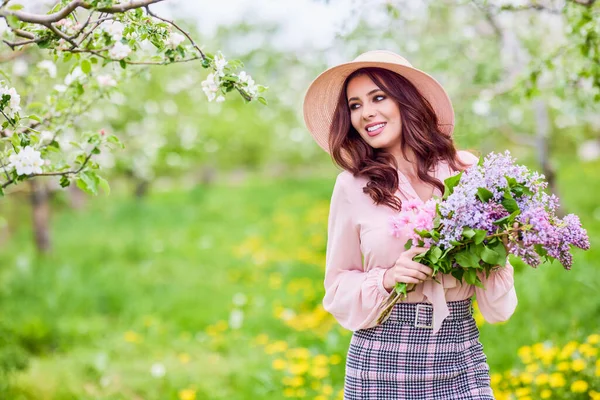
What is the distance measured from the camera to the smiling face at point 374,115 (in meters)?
2.49

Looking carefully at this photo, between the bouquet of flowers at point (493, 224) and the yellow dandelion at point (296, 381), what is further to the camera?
the yellow dandelion at point (296, 381)

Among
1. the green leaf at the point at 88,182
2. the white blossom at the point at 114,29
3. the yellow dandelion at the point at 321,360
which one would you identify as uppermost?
the white blossom at the point at 114,29

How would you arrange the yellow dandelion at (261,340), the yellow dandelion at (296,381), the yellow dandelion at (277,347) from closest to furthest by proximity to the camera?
the yellow dandelion at (296,381)
the yellow dandelion at (277,347)
the yellow dandelion at (261,340)

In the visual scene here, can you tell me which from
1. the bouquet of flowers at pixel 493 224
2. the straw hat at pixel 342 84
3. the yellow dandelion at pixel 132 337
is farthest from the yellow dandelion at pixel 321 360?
the bouquet of flowers at pixel 493 224

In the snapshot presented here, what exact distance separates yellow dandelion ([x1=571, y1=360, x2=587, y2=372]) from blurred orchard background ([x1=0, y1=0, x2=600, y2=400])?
0.10 ft

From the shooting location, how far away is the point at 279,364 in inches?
171

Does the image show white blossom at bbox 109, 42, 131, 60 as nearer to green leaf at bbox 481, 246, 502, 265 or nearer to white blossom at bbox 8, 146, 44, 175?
white blossom at bbox 8, 146, 44, 175

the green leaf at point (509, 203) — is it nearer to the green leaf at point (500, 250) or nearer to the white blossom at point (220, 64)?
the green leaf at point (500, 250)

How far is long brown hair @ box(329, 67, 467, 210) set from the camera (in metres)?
2.45

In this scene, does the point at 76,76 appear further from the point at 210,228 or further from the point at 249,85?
the point at 210,228

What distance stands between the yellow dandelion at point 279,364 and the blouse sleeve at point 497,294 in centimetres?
218

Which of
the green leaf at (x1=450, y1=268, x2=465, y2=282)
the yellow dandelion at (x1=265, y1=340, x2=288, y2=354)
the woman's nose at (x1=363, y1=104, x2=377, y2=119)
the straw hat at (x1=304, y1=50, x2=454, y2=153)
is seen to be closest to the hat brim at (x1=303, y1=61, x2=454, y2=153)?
the straw hat at (x1=304, y1=50, x2=454, y2=153)

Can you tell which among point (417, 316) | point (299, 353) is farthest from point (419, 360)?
point (299, 353)

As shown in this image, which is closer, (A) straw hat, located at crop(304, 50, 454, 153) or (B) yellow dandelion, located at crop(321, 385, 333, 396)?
(A) straw hat, located at crop(304, 50, 454, 153)
